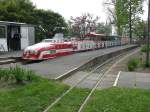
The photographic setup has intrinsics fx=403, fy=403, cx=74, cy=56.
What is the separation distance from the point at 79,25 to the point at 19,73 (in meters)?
69.2

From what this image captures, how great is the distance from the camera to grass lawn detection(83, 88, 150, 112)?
34.9 feet

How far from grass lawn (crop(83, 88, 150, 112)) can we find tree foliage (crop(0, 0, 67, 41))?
3343cm

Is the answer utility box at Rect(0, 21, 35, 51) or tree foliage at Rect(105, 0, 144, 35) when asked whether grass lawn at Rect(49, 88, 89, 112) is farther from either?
tree foliage at Rect(105, 0, 144, 35)

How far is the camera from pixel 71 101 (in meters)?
11.9

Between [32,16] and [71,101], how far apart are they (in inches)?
1541

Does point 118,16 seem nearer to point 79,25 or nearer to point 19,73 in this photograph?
point 79,25

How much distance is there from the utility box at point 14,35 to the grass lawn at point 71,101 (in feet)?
59.8

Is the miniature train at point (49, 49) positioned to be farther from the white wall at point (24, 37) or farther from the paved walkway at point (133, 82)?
the paved walkway at point (133, 82)

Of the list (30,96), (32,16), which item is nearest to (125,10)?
(32,16)

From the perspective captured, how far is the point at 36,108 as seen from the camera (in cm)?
1049

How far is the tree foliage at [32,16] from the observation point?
150 feet

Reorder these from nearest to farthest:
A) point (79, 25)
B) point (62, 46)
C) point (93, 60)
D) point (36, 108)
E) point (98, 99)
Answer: point (36, 108)
point (98, 99)
point (93, 60)
point (62, 46)
point (79, 25)

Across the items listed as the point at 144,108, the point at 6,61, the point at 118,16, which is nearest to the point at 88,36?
the point at 118,16

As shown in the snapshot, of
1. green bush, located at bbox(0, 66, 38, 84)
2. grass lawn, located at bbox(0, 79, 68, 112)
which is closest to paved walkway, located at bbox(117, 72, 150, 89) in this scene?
grass lawn, located at bbox(0, 79, 68, 112)
